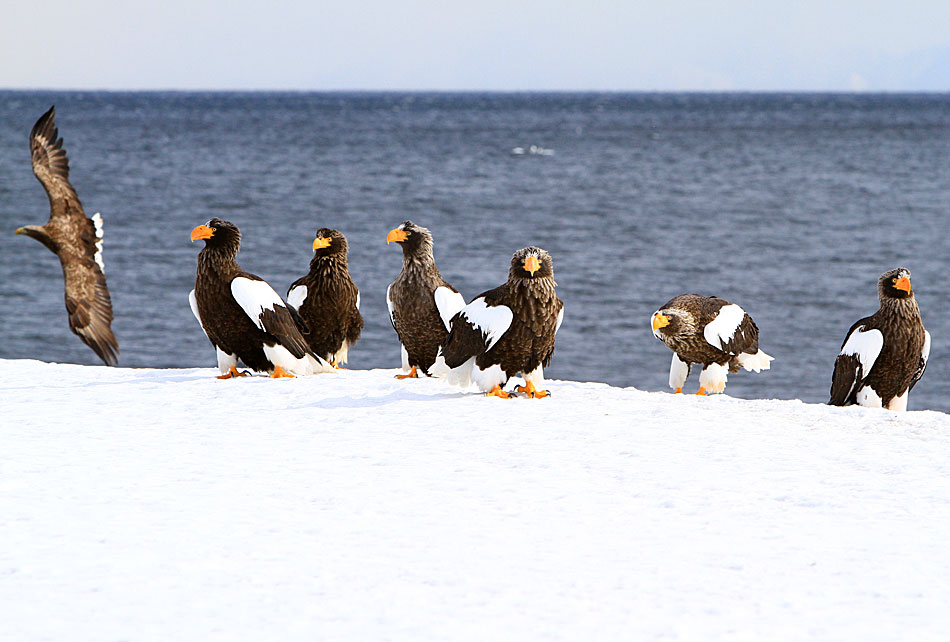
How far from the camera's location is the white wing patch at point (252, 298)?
833cm

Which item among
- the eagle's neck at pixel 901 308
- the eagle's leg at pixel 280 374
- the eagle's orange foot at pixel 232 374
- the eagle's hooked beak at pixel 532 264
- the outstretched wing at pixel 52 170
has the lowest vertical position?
the eagle's orange foot at pixel 232 374

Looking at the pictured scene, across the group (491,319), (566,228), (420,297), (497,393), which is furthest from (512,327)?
(566,228)

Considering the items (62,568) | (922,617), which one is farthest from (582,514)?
(62,568)

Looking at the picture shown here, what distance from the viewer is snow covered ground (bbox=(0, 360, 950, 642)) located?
13.2 ft

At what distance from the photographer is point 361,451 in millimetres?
6301

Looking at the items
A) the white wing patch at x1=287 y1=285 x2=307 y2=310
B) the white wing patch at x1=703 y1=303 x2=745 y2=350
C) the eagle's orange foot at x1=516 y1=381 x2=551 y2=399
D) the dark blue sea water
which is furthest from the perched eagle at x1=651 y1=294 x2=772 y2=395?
the dark blue sea water

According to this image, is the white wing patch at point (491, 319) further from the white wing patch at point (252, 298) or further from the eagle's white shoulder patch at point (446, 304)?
the white wing patch at point (252, 298)

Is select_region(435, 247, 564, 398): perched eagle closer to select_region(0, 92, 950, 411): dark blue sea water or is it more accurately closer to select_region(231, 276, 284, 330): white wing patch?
select_region(231, 276, 284, 330): white wing patch

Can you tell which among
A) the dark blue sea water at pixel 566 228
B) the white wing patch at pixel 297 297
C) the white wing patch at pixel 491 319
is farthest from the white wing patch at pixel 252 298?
the dark blue sea water at pixel 566 228

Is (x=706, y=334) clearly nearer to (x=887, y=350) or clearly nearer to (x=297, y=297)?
(x=887, y=350)

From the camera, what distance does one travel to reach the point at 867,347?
29.0 ft

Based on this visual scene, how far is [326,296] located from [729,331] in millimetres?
3476

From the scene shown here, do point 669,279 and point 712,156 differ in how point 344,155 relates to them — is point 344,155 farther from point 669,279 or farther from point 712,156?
point 669,279

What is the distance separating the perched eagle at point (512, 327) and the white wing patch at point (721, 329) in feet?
5.59
